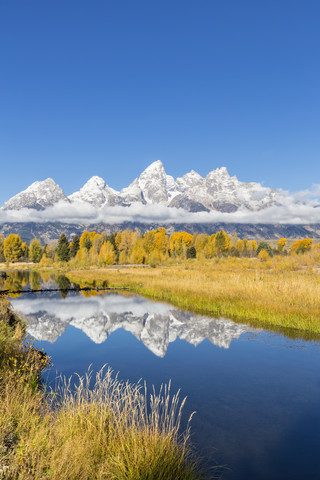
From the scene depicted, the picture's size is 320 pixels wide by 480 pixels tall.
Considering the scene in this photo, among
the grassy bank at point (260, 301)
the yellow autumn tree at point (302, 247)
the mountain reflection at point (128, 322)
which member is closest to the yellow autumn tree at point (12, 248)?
the yellow autumn tree at point (302, 247)

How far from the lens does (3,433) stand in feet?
21.4

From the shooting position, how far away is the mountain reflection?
68.8 feet

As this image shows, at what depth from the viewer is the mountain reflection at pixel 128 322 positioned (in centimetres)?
2097

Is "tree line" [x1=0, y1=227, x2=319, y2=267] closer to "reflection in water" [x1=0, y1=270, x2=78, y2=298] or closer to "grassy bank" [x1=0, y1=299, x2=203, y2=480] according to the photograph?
"reflection in water" [x1=0, y1=270, x2=78, y2=298]

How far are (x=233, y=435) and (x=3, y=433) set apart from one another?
5996 millimetres

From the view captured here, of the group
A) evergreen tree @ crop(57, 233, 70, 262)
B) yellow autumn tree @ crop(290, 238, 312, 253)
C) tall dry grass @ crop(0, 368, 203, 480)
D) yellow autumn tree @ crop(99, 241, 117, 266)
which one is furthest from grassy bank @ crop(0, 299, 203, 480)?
evergreen tree @ crop(57, 233, 70, 262)

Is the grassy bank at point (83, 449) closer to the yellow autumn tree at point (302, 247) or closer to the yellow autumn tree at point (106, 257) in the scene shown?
the yellow autumn tree at point (302, 247)

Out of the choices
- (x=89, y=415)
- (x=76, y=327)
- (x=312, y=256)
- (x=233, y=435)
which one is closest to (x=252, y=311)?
(x=76, y=327)

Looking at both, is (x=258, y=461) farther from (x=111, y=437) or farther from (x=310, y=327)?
(x=310, y=327)

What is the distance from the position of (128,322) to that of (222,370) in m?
12.3

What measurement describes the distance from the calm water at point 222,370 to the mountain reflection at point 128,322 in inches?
2.8

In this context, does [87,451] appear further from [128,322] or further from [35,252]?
[35,252]

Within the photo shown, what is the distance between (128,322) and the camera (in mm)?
26281

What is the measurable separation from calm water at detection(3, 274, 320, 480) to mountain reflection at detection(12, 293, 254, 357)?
2.8 inches
